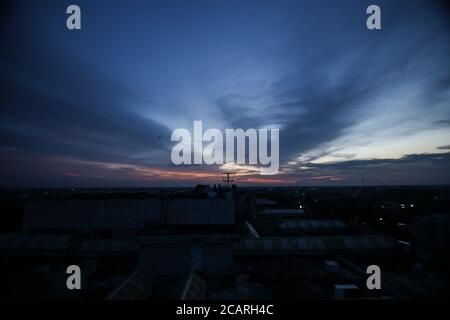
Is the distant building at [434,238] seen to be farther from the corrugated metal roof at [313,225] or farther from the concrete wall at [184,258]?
the concrete wall at [184,258]

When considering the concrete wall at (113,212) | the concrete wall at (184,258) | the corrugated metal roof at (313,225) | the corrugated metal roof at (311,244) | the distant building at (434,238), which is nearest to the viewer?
the concrete wall at (184,258)

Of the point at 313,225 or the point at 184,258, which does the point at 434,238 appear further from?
the point at 184,258

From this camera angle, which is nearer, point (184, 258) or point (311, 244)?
point (184, 258)

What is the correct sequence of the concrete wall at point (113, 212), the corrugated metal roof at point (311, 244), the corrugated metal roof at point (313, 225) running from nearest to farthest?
the corrugated metal roof at point (311, 244) < the concrete wall at point (113, 212) < the corrugated metal roof at point (313, 225)


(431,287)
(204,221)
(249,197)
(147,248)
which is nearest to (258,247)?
(204,221)

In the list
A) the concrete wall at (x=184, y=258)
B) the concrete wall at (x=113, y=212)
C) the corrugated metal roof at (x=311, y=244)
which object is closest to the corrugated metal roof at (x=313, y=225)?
the concrete wall at (x=113, y=212)

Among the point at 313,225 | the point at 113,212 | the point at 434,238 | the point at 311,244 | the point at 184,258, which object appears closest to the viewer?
the point at 184,258

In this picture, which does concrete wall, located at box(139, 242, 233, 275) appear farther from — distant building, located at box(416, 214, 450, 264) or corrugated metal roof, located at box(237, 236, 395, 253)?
distant building, located at box(416, 214, 450, 264)

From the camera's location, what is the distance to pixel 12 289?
12250mm

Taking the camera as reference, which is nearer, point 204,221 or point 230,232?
point 230,232

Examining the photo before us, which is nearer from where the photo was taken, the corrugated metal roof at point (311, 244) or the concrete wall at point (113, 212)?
the corrugated metal roof at point (311, 244)

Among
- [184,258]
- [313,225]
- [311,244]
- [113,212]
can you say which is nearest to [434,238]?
[311,244]
